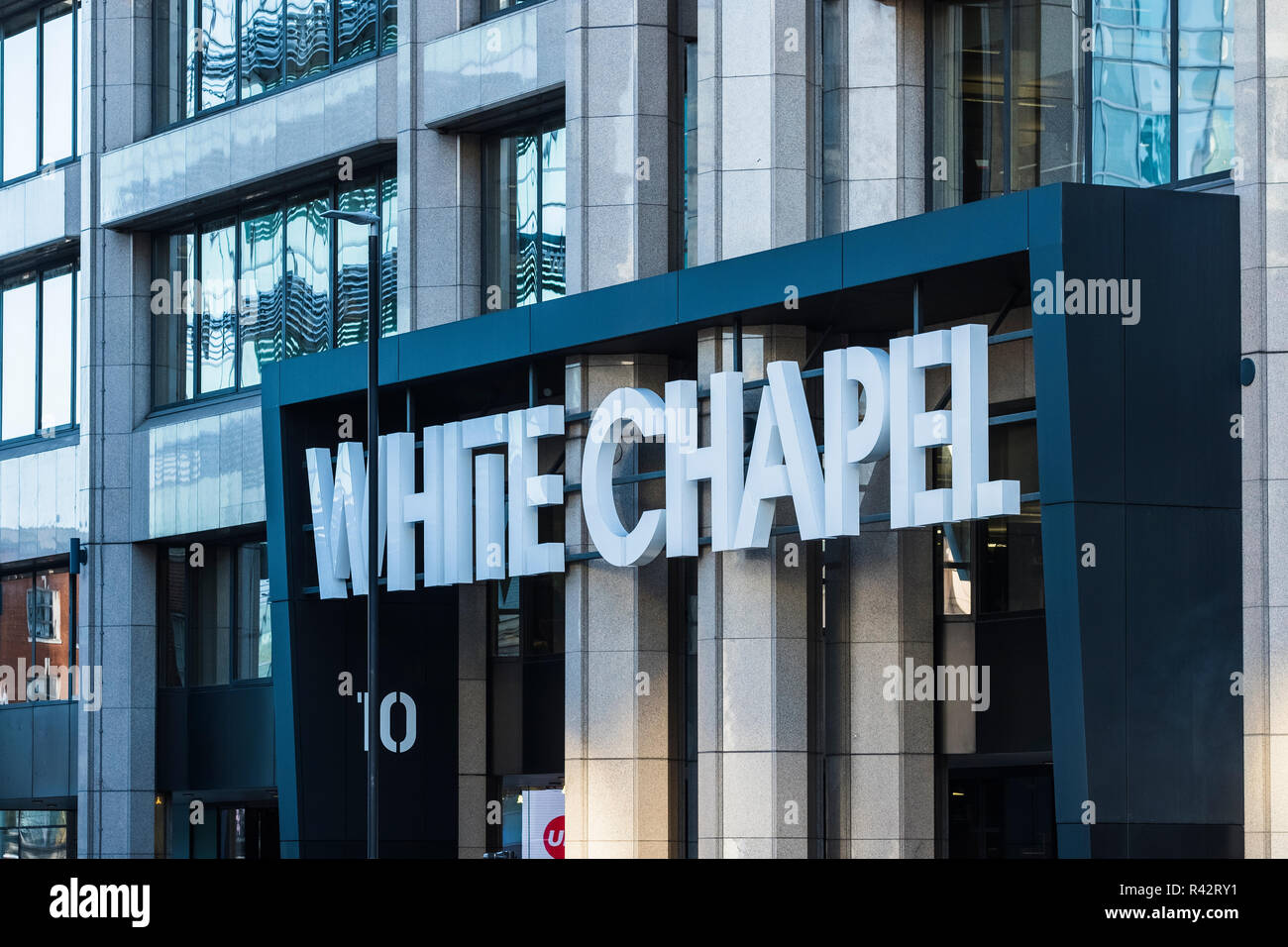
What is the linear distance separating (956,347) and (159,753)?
1890 centimetres

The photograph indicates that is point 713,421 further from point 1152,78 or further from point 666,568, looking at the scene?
point 1152,78

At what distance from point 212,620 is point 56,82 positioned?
442 inches

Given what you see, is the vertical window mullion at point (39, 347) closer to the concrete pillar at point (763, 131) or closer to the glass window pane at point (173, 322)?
the glass window pane at point (173, 322)

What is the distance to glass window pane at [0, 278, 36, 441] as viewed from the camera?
121ft

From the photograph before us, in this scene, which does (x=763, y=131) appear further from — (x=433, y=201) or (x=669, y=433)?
(x=433, y=201)

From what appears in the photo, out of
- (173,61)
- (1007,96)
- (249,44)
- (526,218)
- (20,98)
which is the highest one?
(20,98)

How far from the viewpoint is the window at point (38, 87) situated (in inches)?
1438

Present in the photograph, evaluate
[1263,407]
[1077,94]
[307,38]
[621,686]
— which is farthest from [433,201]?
[1263,407]

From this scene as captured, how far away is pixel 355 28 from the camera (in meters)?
29.9

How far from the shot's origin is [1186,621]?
1709 centimetres

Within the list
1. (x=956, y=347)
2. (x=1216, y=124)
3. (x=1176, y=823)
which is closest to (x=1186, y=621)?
(x=1176, y=823)

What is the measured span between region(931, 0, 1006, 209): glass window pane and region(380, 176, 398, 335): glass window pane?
10107 millimetres
